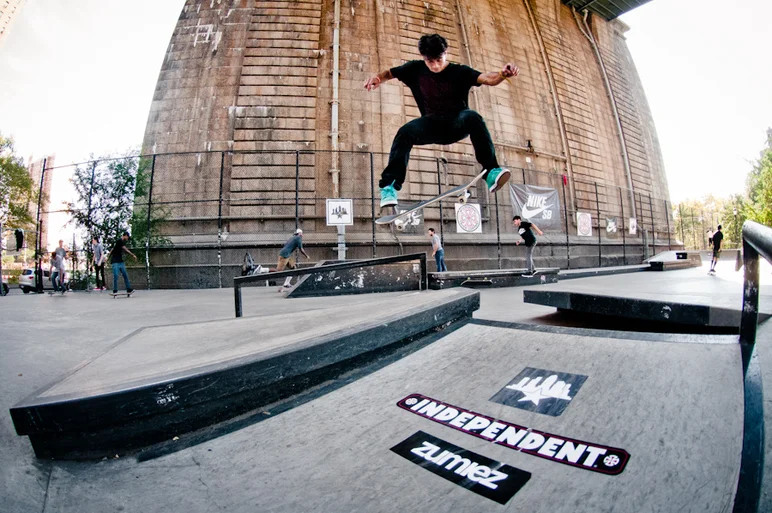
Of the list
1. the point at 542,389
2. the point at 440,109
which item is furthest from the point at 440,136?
the point at 542,389

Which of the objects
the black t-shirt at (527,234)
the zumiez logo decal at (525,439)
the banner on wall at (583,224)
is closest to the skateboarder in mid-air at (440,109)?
the zumiez logo decal at (525,439)

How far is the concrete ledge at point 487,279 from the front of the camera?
7516 mm

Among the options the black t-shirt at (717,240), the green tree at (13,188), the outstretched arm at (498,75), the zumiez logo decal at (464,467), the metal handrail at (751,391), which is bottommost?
the zumiez logo decal at (464,467)

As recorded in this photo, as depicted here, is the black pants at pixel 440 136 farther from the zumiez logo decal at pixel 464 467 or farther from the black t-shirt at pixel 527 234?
the black t-shirt at pixel 527 234

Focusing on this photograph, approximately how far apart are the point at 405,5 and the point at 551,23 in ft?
27.4

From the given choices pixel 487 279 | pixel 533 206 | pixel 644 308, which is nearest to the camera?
pixel 644 308

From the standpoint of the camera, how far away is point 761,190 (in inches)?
891

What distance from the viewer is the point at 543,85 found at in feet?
49.4

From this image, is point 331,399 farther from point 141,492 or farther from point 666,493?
point 666,493

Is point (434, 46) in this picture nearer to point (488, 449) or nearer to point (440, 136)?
point (440, 136)

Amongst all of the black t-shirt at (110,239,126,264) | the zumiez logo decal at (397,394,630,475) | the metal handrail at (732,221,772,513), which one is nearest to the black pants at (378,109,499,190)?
the metal handrail at (732,221,772,513)

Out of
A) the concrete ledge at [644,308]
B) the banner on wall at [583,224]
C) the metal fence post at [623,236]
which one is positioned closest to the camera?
the concrete ledge at [644,308]

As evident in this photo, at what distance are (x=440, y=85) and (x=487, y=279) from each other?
4.94 meters

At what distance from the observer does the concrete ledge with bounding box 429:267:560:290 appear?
296 inches
